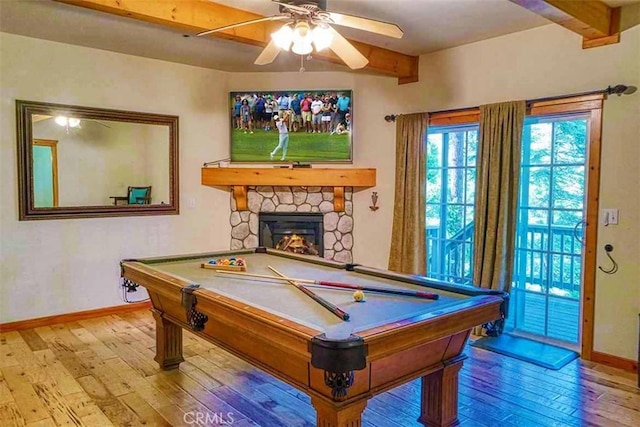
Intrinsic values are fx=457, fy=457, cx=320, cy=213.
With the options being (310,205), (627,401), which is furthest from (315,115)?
(627,401)

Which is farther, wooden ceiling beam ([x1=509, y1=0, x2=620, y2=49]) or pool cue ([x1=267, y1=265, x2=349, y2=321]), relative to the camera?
wooden ceiling beam ([x1=509, y1=0, x2=620, y2=49])

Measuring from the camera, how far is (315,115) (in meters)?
5.16

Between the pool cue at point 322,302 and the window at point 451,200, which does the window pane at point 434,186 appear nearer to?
A: the window at point 451,200

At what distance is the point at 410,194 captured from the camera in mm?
4652

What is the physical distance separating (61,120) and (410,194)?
3458 mm

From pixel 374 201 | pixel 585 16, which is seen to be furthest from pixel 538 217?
pixel 374 201

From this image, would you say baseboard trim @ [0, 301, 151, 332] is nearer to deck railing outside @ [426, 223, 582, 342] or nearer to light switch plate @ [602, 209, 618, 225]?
deck railing outside @ [426, 223, 582, 342]

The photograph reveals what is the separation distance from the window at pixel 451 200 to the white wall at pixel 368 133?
0.45 metres

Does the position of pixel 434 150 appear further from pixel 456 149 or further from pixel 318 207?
pixel 318 207

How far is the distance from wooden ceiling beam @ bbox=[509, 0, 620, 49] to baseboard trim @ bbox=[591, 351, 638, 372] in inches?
92.0

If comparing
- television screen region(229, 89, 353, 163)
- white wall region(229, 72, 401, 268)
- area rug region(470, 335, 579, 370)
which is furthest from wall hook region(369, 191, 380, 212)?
area rug region(470, 335, 579, 370)

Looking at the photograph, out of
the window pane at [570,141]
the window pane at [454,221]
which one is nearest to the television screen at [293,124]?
the window pane at [454,221]

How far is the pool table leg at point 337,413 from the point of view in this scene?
183 centimetres

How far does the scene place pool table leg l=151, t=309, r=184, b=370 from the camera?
10.7ft
